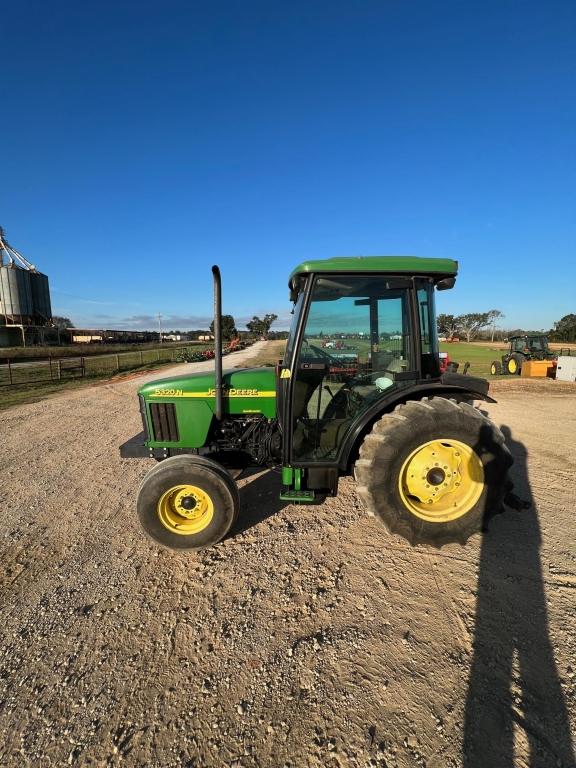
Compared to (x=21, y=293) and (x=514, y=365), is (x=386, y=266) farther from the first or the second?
(x=21, y=293)

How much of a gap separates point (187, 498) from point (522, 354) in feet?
61.7

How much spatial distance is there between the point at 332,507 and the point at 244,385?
159 centimetres

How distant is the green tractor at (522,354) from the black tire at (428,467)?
16.6 metres

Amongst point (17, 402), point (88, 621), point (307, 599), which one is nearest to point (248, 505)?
point (307, 599)

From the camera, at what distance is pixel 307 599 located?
7.98 feet

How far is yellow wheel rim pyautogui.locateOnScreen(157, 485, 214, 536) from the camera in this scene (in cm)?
296

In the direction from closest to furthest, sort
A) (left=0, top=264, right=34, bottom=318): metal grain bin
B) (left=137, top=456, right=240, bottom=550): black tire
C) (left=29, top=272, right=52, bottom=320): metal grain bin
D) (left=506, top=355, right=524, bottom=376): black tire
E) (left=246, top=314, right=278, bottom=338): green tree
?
(left=137, top=456, right=240, bottom=550): black tire < (left=506, top=355, right=524, bottom=376): black tire < (left=0, top=264, right=34, bottom=318): metal grain bin < (left=29, top=272, right=52, bottom=320): metal grain bin < (left=246, top=314, right=278, bottom=338): green tree

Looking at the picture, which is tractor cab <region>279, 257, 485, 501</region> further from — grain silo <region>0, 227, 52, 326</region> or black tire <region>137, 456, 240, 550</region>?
grain silo <region>0, 227, 52, 326</region>

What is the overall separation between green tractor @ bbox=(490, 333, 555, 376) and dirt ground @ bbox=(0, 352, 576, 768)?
15888 mm

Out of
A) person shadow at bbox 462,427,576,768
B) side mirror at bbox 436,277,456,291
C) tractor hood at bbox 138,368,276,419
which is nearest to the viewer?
person shadow at bbox 462,427,576,768

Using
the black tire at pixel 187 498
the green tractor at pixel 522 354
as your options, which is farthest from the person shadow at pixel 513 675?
the green tractor at pixel 522 354

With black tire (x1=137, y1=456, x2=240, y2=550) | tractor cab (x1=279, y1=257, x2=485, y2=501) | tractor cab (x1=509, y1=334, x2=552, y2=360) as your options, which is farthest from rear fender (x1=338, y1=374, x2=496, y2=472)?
tractor cab (x1=509, y1=334, x2=552, y2=360)

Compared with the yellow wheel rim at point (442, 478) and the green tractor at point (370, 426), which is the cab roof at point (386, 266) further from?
the yellow wheel rim at point (442, 478)

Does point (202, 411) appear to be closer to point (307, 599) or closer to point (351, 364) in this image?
point (351, 364)
